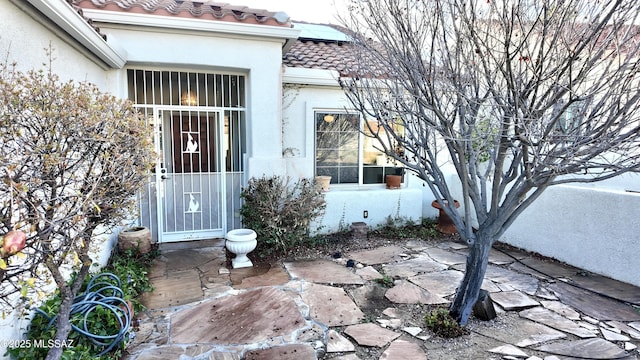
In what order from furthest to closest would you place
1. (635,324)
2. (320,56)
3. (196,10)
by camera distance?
(320,56)
(196,10)
(635,324)

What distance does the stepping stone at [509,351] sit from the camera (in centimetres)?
381

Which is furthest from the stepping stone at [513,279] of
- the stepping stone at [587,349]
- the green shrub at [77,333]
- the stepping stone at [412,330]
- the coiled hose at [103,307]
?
the green shrub at [77,333]

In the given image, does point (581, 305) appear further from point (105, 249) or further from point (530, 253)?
point (105, 249)

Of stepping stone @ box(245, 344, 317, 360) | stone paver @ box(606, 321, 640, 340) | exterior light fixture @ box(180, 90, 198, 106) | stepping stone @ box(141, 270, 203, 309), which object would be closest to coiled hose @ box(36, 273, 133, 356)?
stepping stone @ box(141, 270, 203, 309)

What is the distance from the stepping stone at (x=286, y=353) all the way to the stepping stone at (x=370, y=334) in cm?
57

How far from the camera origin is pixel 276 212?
22.5 ft

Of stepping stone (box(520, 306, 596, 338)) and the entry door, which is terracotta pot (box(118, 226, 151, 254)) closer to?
the entry door

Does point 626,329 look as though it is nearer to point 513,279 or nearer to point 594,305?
point 594,305

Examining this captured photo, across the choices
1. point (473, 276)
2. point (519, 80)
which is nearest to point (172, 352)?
point (473, 276)

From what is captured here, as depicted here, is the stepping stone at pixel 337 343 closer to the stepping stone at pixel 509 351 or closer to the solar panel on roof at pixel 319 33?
the stepping stone at pixel 509 351

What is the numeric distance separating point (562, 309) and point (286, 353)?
3.78 metres

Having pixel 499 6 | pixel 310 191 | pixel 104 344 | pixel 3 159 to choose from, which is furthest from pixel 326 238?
pixel 3 159

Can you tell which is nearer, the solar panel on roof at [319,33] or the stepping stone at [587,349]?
the stepping stone at [587,349]

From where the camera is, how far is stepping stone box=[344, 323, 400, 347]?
4074 mm
